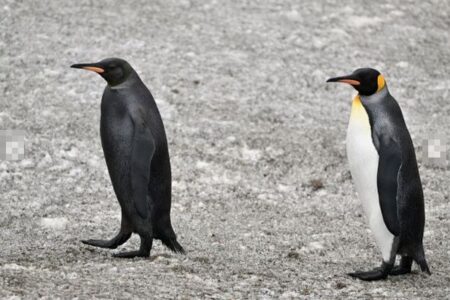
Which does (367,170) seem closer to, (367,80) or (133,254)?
(367,80)

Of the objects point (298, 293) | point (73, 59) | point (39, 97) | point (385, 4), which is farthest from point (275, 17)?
point (298, 293)

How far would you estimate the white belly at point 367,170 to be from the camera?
16.1 feet

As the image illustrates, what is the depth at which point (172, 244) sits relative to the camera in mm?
5098

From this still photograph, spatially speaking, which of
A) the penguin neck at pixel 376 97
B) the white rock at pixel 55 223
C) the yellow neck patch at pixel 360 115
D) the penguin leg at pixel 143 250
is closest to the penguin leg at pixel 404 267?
the yellow neck patch at pixel 360 115

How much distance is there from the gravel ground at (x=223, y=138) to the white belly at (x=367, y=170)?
0.27 m

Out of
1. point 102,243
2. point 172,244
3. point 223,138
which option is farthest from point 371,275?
point 223,138

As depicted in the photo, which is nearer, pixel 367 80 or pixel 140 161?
pixel 140 161

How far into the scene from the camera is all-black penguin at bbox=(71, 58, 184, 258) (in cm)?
481

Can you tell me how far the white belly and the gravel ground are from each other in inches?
10.7

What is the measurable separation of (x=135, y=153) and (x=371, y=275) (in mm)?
1469

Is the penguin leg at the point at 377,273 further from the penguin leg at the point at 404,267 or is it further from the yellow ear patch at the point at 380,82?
the yellow ear patch at the point at 380,82

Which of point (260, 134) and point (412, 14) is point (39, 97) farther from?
→ point (412, 14)

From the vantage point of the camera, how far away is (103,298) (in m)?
4.05

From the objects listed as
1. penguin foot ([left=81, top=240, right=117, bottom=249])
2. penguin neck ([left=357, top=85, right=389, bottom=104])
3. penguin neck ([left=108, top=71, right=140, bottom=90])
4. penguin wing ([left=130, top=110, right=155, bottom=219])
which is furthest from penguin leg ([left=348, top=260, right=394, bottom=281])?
penguin neck ([left=108, top=71, right=140, bottom=90])
